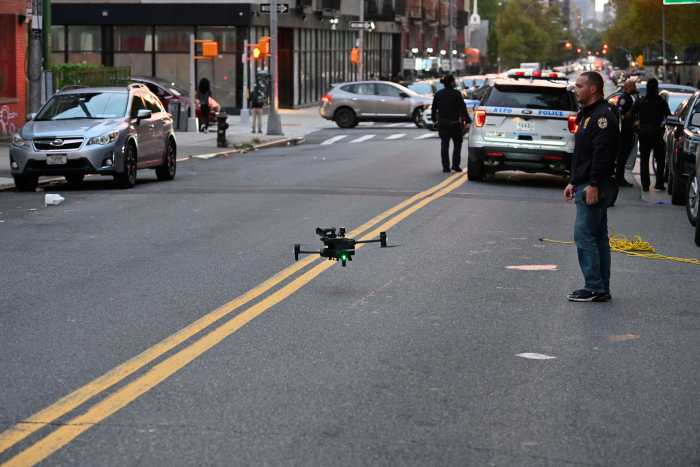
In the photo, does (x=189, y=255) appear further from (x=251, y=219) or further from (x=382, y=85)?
(x=382, y=85)

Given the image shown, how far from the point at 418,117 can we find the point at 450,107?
980 inches

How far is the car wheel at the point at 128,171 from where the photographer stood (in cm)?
2272

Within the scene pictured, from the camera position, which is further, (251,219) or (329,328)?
(251,219)

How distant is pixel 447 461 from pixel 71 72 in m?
32.3

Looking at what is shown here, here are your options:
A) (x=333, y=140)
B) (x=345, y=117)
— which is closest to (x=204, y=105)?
(x=333, y=140)

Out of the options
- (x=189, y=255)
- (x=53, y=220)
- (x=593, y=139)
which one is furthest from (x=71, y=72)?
(x=593, y=139)

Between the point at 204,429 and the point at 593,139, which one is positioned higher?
the point at 593,139

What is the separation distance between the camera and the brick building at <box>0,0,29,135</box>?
3534cm

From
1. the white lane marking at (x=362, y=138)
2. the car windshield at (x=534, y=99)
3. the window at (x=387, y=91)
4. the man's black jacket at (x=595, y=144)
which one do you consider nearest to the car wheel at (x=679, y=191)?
the car windshield at (x=534, y=99)

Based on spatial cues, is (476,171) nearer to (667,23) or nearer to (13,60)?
(13,60)

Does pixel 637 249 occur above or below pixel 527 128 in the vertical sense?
below

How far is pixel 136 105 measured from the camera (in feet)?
78.3

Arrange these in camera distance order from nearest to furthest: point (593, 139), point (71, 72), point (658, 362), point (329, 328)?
point (658, 362) < point (329, 328) < point (593, 139) < point (71, 72)

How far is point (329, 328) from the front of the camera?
9.82 meters
